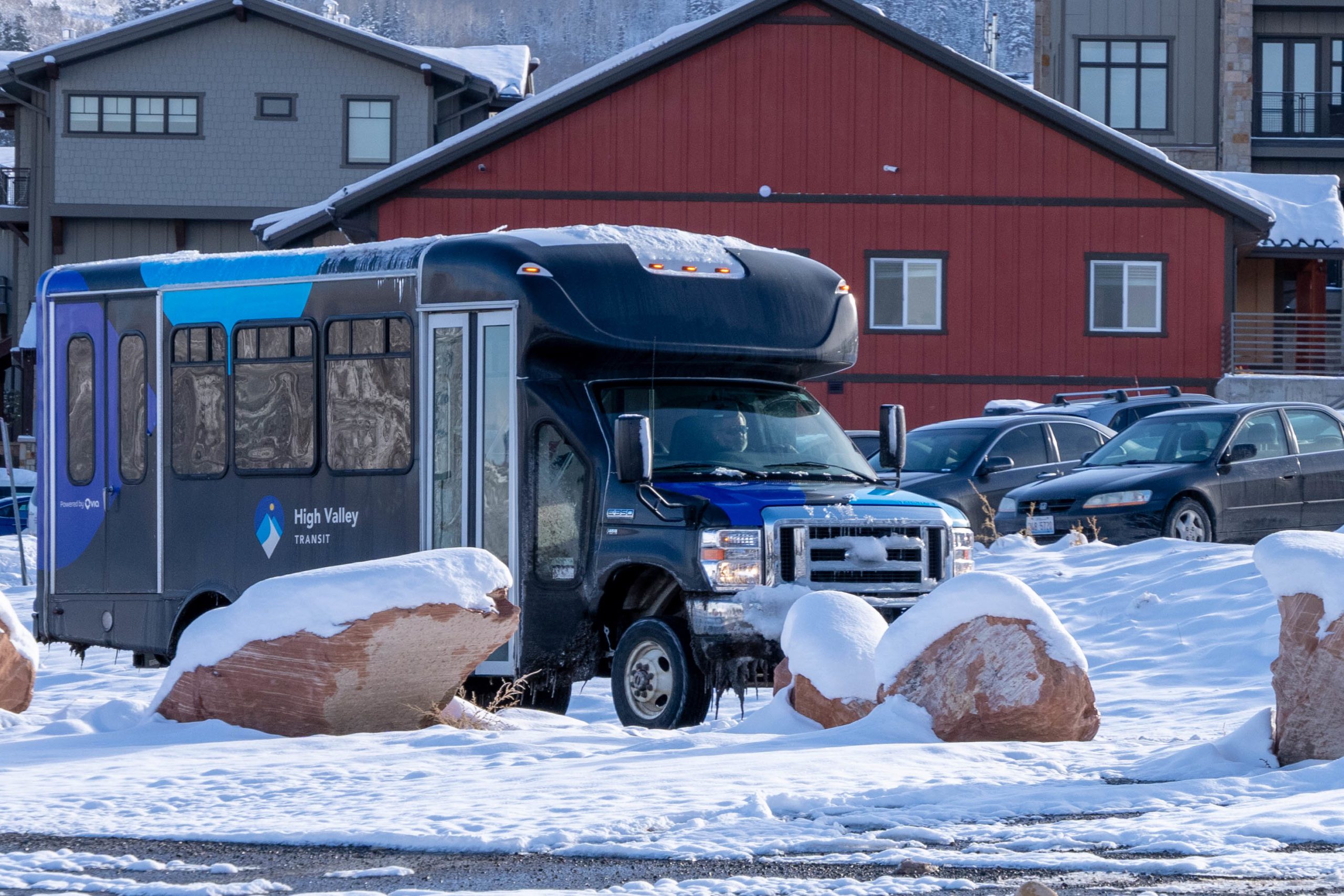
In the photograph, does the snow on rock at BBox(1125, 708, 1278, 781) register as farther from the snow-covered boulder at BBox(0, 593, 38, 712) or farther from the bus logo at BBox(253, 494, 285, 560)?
the snow-covered boulder at BBox(0, 593, 38, 712)

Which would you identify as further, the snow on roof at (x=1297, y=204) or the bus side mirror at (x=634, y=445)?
the snow on roof at (x=1297, y=204)

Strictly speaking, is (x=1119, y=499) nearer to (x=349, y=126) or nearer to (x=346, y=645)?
(x=346, y=645)

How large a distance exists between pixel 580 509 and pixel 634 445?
79 cm

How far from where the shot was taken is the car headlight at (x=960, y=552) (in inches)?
431

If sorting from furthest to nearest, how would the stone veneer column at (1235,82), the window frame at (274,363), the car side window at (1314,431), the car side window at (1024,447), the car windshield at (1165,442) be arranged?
the stone veneer column at (1235,82) < the car side window at (1024,447) < the car side window at (1314,431) < the car windshield at (1165,442) < the window frame at (274,363)

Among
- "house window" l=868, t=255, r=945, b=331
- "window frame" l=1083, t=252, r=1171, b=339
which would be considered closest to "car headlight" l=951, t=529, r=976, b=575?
"house window" l=868, t=255, r=945, b=331

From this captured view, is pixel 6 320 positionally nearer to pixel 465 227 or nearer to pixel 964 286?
pixel 465 227

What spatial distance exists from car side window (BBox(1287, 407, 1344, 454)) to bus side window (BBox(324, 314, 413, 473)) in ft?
33.1

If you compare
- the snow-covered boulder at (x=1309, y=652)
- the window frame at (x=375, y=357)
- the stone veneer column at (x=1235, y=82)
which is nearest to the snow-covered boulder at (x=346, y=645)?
the window frame at (x=375, y=357)

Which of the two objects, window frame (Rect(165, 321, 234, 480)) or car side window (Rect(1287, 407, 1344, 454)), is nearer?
window frame (Rect(165, 321, 234, 480))

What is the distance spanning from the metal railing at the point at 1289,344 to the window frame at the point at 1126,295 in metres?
3.15

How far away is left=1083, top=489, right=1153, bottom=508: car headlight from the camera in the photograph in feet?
57.8

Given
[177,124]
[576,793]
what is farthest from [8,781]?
[177,124]

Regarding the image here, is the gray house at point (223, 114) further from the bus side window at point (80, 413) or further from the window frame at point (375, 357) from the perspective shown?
the window frame at point (375, 357)
